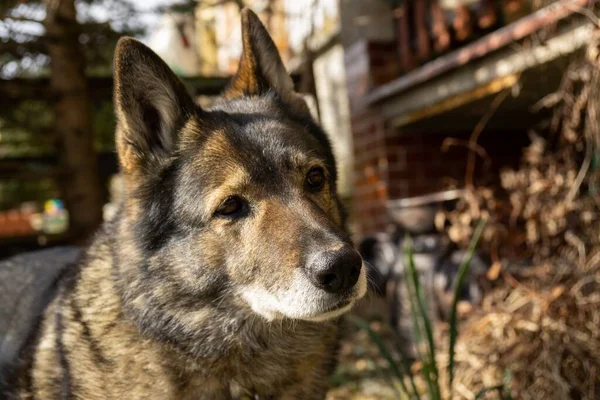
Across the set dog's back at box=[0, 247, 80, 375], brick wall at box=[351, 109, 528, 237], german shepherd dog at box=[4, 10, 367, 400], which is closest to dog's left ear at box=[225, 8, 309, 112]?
german shepherd dog at box=[4, 10, 367, 400]

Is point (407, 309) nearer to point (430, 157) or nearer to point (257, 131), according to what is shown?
point (430, 157)

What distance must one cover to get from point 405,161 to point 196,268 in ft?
13.0

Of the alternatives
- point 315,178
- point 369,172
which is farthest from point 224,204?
point 369,172

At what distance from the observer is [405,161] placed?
20.1 ft

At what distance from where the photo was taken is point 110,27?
17.7 ft

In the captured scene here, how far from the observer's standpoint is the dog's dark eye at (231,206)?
7.96 feet

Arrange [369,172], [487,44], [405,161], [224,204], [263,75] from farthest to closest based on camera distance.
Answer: [369,172] < [405,161] < [487,44] < [263,75] < [224,204]

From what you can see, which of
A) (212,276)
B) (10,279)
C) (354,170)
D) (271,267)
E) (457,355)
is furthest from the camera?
(354,170)

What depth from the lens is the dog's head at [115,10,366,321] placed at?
2.23m

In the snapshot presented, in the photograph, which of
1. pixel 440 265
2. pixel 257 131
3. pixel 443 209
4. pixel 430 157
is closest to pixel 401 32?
pixel 430 157

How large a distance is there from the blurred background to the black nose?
0.87 metres

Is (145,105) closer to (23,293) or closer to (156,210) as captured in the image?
(156,210)

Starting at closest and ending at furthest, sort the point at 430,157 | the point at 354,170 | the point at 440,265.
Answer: the point at 440,265, the point at 430,157, the point at 354,170

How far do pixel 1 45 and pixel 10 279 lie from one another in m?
2.37
